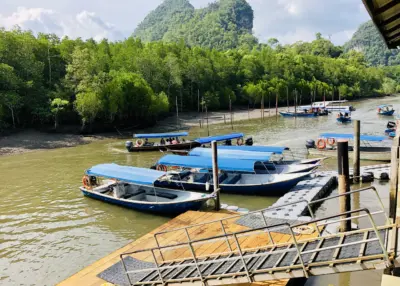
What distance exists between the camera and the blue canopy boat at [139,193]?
15.4 metres

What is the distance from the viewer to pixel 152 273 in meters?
9.07

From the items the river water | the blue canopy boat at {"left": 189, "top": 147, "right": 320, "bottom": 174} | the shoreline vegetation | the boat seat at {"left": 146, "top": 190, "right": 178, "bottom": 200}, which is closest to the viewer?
the river water

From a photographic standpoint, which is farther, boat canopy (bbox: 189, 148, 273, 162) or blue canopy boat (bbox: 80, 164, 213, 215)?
boat canopy (bbox: 189, 148, 273, 162)

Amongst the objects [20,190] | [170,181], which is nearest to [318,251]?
[170,181]

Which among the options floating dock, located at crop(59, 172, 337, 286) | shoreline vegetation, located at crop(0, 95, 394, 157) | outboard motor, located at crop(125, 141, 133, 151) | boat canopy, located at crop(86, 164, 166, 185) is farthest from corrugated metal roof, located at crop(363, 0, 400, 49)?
shoreline vegetation, located at crop(0, 95, 394, 157)

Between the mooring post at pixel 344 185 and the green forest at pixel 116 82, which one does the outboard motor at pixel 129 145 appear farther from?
the mooring post at pixel 344 185

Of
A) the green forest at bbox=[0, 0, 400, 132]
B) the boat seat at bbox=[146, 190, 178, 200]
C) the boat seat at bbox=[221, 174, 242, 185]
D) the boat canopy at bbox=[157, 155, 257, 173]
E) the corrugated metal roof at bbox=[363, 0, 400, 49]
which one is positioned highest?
the green forest at bbox=[0, 0, 400, 132]

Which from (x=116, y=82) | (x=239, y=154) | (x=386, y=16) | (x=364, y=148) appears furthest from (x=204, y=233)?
(x=116, y=82)

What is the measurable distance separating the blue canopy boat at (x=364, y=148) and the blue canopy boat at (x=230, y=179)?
920 centimetres

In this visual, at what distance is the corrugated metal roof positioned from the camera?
4.42 metres

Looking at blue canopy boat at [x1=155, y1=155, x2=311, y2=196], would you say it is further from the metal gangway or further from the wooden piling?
the metal gangway

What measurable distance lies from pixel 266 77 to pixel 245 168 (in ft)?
258

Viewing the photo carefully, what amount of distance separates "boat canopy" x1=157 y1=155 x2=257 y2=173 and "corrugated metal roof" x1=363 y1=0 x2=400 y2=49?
12.0m

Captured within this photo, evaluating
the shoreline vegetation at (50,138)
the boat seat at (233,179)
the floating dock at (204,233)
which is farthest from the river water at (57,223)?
the shoreline vegetation at (50,138)
